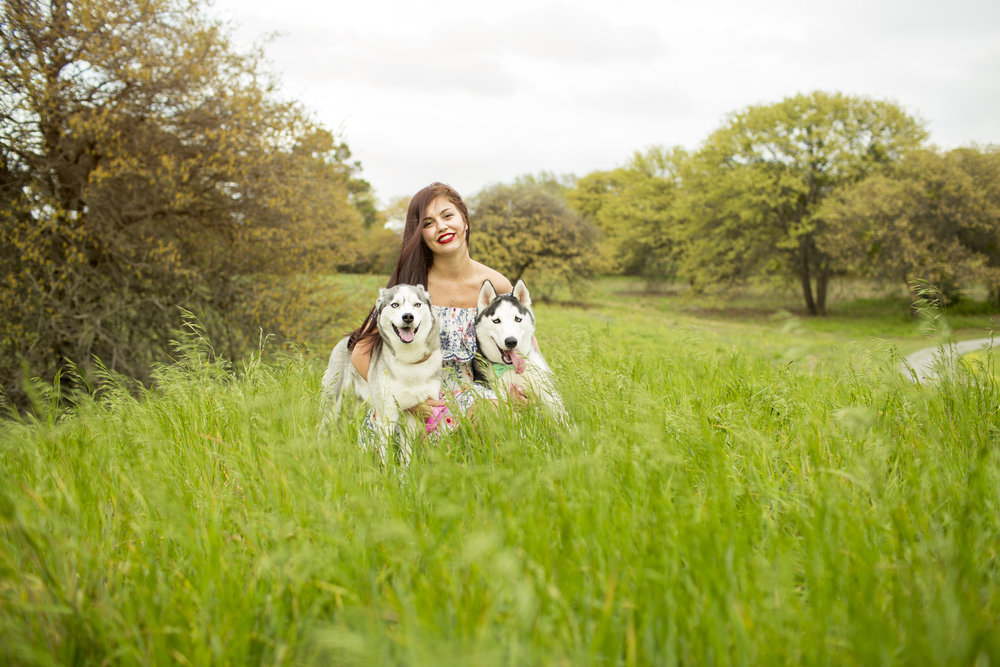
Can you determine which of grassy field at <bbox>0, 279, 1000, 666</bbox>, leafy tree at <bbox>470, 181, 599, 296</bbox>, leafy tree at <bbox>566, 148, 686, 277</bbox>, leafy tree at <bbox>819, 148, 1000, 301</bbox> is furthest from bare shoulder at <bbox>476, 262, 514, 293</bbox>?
leafy tree at <bbox>566, 148, 686, 277</bbox>

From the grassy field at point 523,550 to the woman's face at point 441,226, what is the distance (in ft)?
6.22

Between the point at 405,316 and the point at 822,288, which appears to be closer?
the point at 405,316

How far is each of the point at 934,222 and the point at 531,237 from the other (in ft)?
50.3

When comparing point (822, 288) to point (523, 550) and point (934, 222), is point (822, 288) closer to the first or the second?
point (934, 222)

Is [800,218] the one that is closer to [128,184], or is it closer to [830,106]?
[830,106]

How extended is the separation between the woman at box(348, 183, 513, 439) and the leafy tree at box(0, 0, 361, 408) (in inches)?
192

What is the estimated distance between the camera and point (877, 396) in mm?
3318

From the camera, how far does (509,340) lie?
3.55 m

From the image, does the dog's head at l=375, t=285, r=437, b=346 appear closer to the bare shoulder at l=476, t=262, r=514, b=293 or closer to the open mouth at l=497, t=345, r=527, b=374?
the open mouth at l=497, t=345, r=527, b=374

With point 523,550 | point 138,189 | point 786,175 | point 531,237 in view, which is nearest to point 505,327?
point 523,550

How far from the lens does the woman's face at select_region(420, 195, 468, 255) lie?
4125 mm

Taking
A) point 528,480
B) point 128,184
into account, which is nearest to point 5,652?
point 528,480

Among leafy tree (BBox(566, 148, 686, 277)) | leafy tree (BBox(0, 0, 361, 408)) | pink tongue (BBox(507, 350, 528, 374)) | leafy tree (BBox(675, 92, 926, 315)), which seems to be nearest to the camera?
pink tongue (BBox(507, 350, 528, 374))

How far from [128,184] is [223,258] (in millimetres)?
1598
